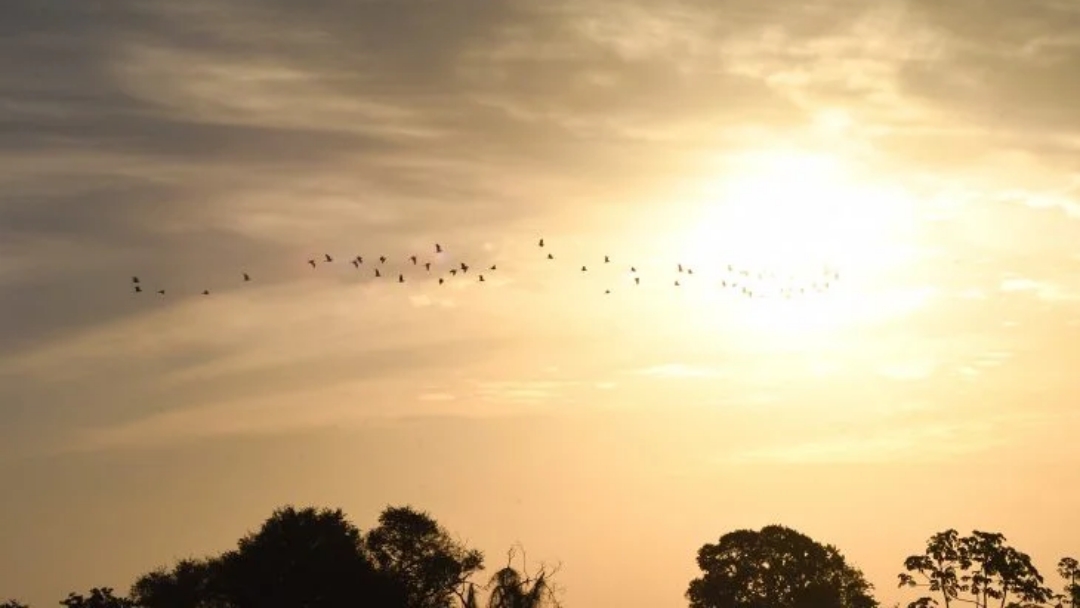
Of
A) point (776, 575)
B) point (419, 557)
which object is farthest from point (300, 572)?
point (776, 575)

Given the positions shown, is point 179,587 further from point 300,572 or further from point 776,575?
point 776,575

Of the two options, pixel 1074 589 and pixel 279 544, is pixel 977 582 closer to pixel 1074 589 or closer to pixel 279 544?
pixel 1074 589

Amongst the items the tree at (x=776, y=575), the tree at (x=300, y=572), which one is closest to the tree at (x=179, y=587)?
the tree at (x=300, y=572)

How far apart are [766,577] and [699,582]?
29.4ft

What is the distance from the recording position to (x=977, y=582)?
125 m

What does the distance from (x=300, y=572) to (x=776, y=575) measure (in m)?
67.0

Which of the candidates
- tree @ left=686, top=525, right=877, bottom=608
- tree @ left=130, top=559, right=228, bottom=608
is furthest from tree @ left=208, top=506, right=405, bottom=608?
tree @ left=686, top=525, right=877, bottom=608

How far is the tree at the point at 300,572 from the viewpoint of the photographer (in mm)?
115625

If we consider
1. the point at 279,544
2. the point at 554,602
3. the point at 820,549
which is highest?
the point at 820,549

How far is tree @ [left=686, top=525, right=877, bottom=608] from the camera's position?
504 feet

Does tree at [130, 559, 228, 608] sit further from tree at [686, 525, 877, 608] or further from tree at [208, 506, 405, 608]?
tree at [686, 525, 877, 608]

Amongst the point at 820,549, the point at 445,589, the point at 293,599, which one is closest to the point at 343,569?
the point at 293,599

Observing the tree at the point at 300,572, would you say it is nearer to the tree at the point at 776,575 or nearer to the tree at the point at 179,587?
the tree at the point at 179,587

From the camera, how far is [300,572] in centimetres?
11775
